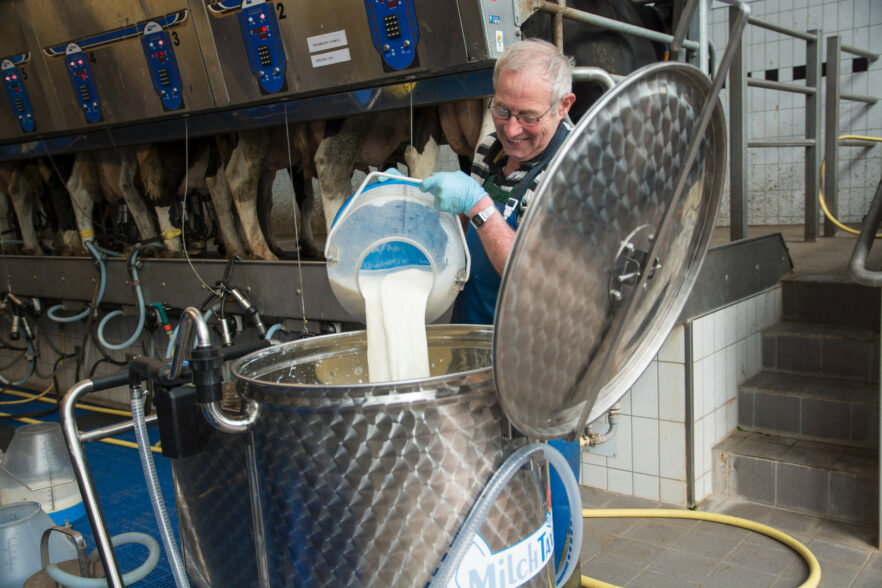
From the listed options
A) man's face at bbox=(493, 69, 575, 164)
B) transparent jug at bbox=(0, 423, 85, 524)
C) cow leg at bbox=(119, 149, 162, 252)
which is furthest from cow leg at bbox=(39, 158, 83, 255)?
man's face at bbox=(493, 69, 575, 164)

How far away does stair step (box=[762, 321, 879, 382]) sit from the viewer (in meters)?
3.03

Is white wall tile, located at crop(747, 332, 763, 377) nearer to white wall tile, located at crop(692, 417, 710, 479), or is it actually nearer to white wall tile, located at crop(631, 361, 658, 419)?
white wall tile, located at crop(692, 417, 710, 479)

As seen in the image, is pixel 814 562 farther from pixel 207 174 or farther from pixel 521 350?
pixel 207 174

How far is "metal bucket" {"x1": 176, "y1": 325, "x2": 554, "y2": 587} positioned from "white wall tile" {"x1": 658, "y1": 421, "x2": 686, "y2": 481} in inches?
80.0

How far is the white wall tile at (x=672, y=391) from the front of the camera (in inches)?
111

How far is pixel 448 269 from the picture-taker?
1.42m

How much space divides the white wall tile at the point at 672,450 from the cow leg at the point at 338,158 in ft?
5.65

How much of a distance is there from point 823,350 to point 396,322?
2.49 m

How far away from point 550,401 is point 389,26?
206 centimetres

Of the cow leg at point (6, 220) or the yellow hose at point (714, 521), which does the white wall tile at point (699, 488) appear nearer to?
the yellow hose at point (714, 521)

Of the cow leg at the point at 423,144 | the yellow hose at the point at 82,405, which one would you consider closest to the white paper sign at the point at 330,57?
the cow leg at the point at 423,144

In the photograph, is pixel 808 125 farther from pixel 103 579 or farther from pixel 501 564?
pixel 103 579

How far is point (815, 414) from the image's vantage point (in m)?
2.93

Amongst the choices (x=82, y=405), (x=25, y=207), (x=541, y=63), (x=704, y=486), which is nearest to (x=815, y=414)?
(x=704, y=486)
